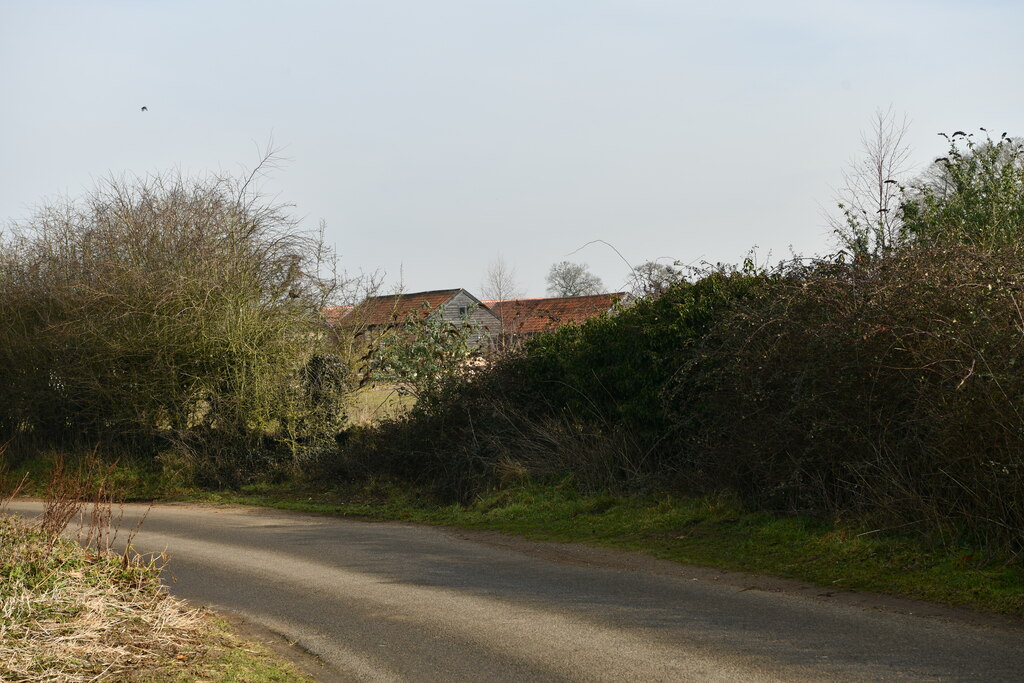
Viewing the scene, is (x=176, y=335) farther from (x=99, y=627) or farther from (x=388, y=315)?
(x=99, y=627)

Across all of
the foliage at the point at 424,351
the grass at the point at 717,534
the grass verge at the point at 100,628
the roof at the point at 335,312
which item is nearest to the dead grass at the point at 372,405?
the foliage at the point at 424,351

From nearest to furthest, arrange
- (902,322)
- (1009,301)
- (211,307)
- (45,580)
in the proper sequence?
(45,580)
(1009,301)
(902,322)
(211,307)

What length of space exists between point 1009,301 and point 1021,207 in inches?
301

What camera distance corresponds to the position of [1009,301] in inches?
333

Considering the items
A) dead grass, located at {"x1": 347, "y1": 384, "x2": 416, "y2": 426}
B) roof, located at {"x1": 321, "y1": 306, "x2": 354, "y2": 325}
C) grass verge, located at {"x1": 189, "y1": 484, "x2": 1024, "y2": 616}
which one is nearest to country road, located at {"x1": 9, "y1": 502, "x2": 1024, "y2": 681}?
grass verge, located at {"x1": 189, "y1": 484, "x2": 1024, "y2": 616}

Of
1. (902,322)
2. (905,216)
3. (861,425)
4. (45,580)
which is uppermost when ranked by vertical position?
(905,216)

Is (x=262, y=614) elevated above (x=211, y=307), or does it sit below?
below

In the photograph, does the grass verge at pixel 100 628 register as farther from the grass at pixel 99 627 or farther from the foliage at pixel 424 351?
the foliage at pixel 424 351

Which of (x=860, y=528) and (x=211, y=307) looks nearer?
(x=860, y=528)

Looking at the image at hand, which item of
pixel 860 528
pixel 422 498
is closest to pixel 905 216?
pixel 860 528

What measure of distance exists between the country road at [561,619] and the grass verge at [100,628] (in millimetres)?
762

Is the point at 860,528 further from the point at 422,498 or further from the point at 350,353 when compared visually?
the point at 350,353

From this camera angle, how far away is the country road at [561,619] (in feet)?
21.0

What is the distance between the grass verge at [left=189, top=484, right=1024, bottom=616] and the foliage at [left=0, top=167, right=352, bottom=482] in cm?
300
